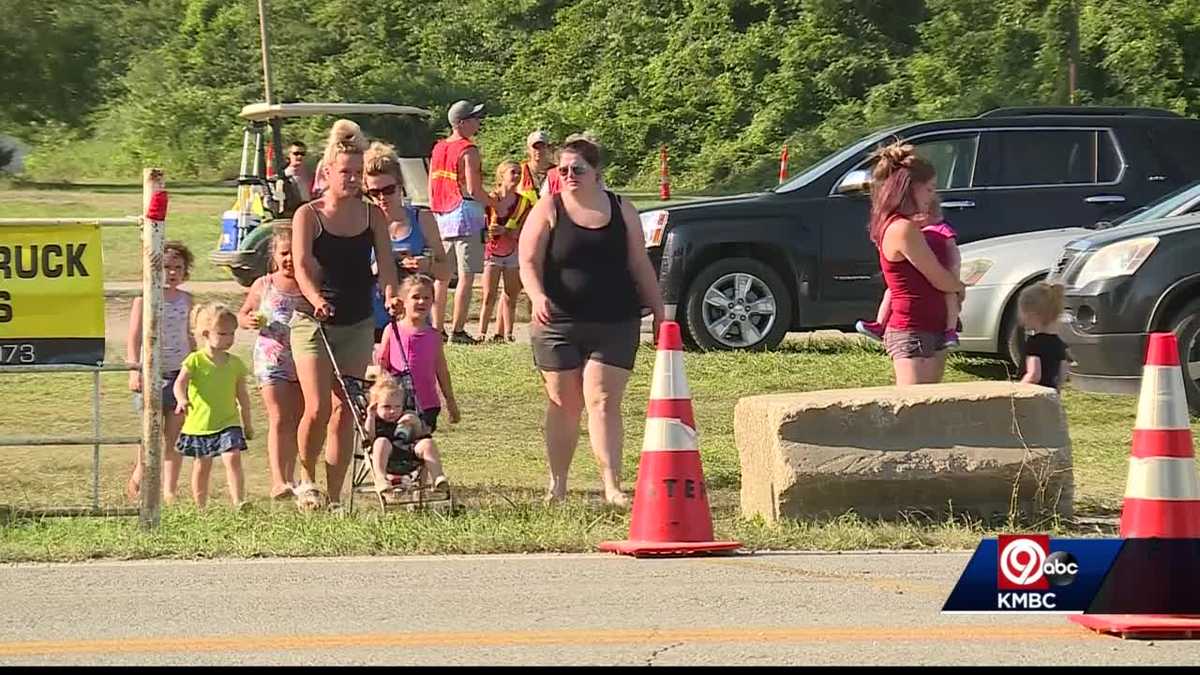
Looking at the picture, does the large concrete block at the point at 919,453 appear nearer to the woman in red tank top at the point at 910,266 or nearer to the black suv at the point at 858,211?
the woman in red tank top at the point at 910,266

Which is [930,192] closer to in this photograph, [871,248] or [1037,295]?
[1037,295]

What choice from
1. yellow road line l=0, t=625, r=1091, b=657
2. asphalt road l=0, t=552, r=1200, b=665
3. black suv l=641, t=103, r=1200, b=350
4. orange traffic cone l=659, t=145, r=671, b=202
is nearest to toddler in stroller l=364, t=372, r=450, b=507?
asphalt road l=0, t=552, r=1200, b=665

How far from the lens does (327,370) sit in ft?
32.2

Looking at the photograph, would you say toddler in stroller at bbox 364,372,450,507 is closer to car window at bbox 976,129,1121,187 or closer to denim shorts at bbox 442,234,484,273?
denim shorts at bbox 442,234,484,273

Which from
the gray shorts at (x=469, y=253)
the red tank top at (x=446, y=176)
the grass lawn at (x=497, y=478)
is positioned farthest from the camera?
the gray shorts at (x=469, y=253)

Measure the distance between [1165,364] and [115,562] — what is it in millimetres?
4169

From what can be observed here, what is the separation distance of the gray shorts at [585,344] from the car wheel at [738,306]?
6.16 metres

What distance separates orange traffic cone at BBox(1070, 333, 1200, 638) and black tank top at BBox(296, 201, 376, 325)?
13.5ft

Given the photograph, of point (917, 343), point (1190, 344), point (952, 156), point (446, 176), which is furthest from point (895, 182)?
point (446, 176)

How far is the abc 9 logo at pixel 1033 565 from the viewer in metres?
6.69

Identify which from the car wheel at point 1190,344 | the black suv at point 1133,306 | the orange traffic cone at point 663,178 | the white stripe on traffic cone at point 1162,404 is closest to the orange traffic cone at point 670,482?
the white stripe on traffic cone at point 1162,404

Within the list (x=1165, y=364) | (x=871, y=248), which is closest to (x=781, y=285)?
(x=871, y=248)

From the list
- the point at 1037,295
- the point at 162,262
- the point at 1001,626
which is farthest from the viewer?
the point at 1037,295

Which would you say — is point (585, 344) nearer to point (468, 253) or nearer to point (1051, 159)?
point (468, 253)
